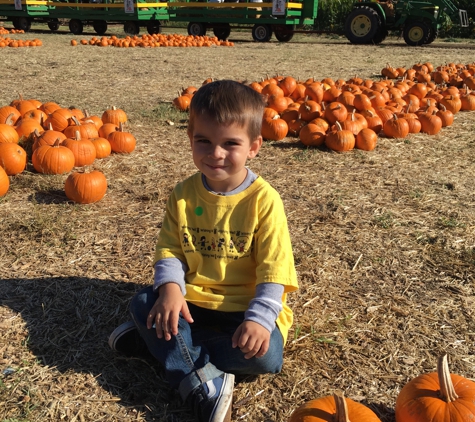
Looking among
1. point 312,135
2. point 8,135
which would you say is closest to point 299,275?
point 312,135

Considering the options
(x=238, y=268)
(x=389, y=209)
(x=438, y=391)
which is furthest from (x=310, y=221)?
(x=438, y=391)

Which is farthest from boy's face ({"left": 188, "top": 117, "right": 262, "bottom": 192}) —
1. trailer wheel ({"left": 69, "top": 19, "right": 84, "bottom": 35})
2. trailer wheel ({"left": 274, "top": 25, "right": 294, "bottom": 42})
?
trailer wheel ({"left": 69, "top": 19, "right": 84, "bottom": 35})

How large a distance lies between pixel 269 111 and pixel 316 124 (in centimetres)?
63

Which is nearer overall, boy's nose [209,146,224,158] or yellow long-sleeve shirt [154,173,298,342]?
boy's nose [209,146,224,158]

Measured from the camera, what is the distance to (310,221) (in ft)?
13.8

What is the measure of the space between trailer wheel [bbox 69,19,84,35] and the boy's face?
2490cm

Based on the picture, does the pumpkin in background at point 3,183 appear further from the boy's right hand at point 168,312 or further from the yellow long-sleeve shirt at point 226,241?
the boy's right hand at point 168,312

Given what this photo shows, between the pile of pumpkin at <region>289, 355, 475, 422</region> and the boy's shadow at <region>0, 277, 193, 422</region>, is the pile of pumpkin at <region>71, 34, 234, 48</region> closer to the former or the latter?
the boy's shadow at <region>0, 277, 193, 422</region>

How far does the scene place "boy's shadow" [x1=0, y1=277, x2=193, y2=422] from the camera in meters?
2.41

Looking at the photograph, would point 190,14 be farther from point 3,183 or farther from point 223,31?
point 3,183

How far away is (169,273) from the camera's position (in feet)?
7.95

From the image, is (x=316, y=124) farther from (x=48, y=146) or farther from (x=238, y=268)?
(x=238, y=268)

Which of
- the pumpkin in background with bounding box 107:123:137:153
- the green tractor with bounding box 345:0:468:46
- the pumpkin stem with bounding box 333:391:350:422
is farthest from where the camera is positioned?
the green tractor with bounding box 345:0:468:46

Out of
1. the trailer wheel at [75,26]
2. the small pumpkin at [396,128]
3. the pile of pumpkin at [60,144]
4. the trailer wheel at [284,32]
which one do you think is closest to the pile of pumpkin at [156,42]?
the trailer wheel at [284,32]
